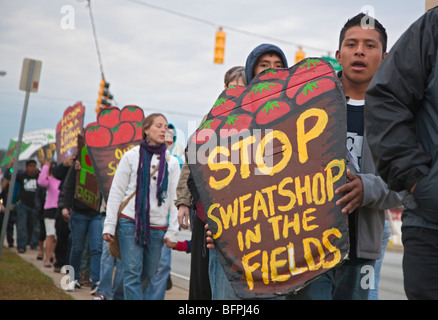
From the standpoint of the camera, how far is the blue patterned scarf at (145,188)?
5.51m

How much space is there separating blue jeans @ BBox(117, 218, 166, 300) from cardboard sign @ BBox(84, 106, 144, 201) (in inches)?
45.9

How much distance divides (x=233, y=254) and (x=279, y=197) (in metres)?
0.40

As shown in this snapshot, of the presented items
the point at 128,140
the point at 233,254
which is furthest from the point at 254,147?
the point at 128,140

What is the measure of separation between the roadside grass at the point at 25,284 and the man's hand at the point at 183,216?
3155 mm

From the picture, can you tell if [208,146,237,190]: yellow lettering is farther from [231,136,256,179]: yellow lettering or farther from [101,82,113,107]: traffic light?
[101,82,113,107]: traffic light

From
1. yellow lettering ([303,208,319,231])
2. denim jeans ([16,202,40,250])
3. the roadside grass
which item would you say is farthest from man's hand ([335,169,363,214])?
denim jeans ([16,202,40,250])

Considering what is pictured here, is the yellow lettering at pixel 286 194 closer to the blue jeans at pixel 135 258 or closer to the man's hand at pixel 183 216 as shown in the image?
the man's hand at pixel 183 216

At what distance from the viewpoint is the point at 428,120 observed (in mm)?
2508

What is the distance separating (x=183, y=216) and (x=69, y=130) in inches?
216

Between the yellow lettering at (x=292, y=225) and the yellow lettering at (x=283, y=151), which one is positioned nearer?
the yellow lettering at (x=292, y=225)

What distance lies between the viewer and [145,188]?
566cm

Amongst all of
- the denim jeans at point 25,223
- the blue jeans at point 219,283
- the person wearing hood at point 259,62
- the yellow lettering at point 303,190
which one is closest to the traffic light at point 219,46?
the denim jeans at point 25,223
